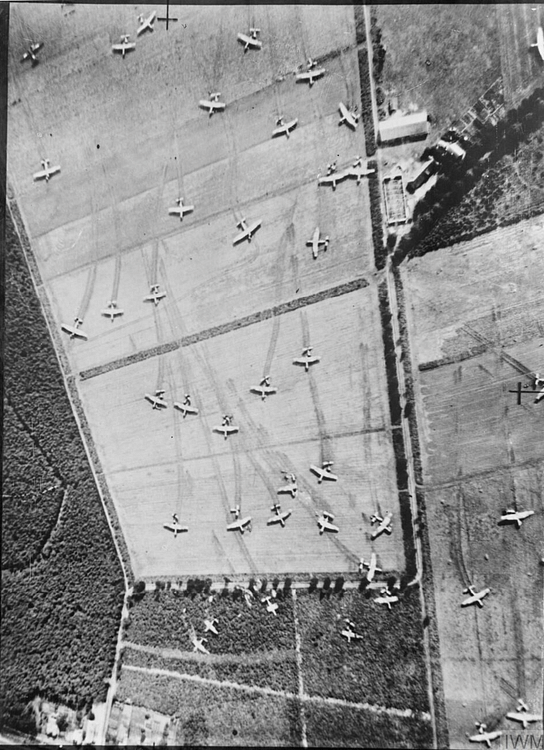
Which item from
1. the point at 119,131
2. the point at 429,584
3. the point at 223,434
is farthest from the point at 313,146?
the point at 429,584

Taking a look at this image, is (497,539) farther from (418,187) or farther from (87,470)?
(87,470)

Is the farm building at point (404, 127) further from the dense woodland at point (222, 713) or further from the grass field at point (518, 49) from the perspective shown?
the dense woodland at point (222, 713)

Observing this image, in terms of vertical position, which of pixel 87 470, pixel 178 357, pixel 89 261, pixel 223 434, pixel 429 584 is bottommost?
pixel 429 584

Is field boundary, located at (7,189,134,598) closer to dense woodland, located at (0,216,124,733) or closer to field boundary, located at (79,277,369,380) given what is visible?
dense woodland, located at (0,216,124,733)

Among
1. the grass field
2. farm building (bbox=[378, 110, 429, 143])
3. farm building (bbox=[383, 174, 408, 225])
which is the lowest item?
farm building (bbox=[383, 174, 408, 225])

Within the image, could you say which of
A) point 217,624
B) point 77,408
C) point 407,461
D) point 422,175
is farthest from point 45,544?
point 422,175

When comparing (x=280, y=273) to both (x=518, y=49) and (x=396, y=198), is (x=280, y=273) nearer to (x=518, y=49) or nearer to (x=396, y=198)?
(x=396, y=198)

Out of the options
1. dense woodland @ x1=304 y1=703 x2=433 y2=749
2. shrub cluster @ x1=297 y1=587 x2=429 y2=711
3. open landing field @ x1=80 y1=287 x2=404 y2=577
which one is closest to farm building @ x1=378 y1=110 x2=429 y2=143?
open landing field @ x1=80 y1=287 x2=404 y2=577
